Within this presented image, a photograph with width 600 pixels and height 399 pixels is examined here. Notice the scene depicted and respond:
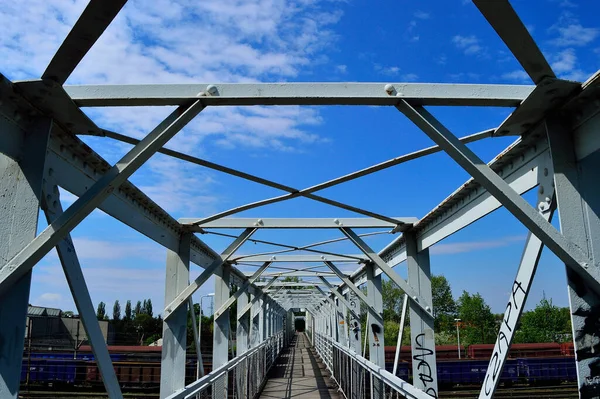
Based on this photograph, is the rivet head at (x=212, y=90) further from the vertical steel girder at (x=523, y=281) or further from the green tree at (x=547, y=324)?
the green tree at (x=547, y=324)

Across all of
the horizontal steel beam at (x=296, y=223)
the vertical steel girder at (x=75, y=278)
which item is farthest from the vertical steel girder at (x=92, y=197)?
the horizontal steel beam at (x=296, y=223)

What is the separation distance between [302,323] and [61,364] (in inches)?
2807

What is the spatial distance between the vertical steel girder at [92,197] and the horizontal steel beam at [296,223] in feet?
14.3

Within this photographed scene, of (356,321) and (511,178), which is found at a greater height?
(511,178)

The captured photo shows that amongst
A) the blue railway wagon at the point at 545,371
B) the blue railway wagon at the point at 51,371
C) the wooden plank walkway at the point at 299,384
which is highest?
the blue railway wagon at the point at 51,371

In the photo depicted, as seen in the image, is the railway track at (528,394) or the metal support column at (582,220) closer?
the metal support column at (582,220)

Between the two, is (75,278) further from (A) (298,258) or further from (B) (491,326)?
(B) (491,326)

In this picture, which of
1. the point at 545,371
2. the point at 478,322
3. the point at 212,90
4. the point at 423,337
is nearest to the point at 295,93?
the point at 212,90

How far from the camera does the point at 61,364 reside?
62.5ft

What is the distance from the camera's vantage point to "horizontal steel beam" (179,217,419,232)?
7976 mm

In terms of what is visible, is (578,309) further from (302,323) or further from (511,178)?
(302,323)

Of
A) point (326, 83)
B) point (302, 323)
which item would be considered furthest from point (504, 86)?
point (302, 323)

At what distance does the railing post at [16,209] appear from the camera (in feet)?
10.1

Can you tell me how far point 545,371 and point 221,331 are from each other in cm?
1538
